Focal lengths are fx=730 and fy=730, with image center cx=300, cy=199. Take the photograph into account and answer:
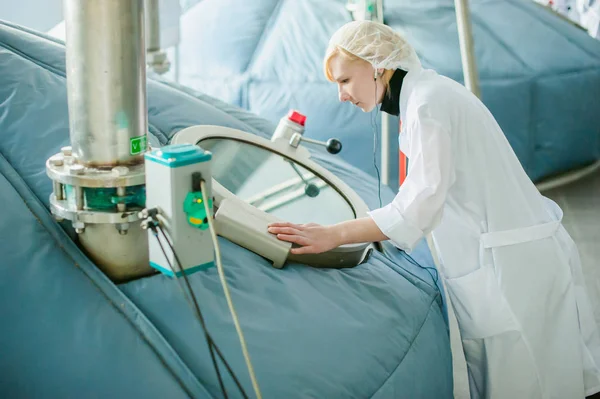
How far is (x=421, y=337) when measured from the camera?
1495mm

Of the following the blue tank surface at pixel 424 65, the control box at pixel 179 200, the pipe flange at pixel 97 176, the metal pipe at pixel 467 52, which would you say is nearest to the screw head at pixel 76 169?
the pipe flange at pixel 97 176

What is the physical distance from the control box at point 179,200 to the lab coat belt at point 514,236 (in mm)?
709

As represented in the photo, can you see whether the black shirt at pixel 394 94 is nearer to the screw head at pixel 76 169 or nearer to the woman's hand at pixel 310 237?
the woman's hand at pixel 310 237

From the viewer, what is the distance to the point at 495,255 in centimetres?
152

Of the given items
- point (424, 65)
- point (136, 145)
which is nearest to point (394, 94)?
point (136, 145)

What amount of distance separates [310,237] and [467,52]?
103 cm

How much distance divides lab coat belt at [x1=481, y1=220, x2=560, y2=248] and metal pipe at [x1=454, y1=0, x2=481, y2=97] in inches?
25.5

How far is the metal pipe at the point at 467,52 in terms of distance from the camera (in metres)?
2.10

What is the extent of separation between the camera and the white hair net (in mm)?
1448

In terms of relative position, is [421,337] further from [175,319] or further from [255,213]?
[175,319]

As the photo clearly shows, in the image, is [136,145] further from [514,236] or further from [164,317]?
[514,236]

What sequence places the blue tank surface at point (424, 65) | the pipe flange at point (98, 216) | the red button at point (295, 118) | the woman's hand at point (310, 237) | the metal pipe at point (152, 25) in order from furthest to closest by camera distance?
the blue tank surface at point (424, 65) → the metal pipe at point (152, 25) → the red button at point (295, 118) → the woman's hand at point (310, 237) → the pipe flange at point (98, 216)

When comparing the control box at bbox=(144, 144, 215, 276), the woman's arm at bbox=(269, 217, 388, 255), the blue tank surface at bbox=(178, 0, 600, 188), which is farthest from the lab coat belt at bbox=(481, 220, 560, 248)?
the blue tank surface at bbox=(178, 0, 600, 188)

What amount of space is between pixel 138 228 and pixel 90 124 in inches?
6.8
